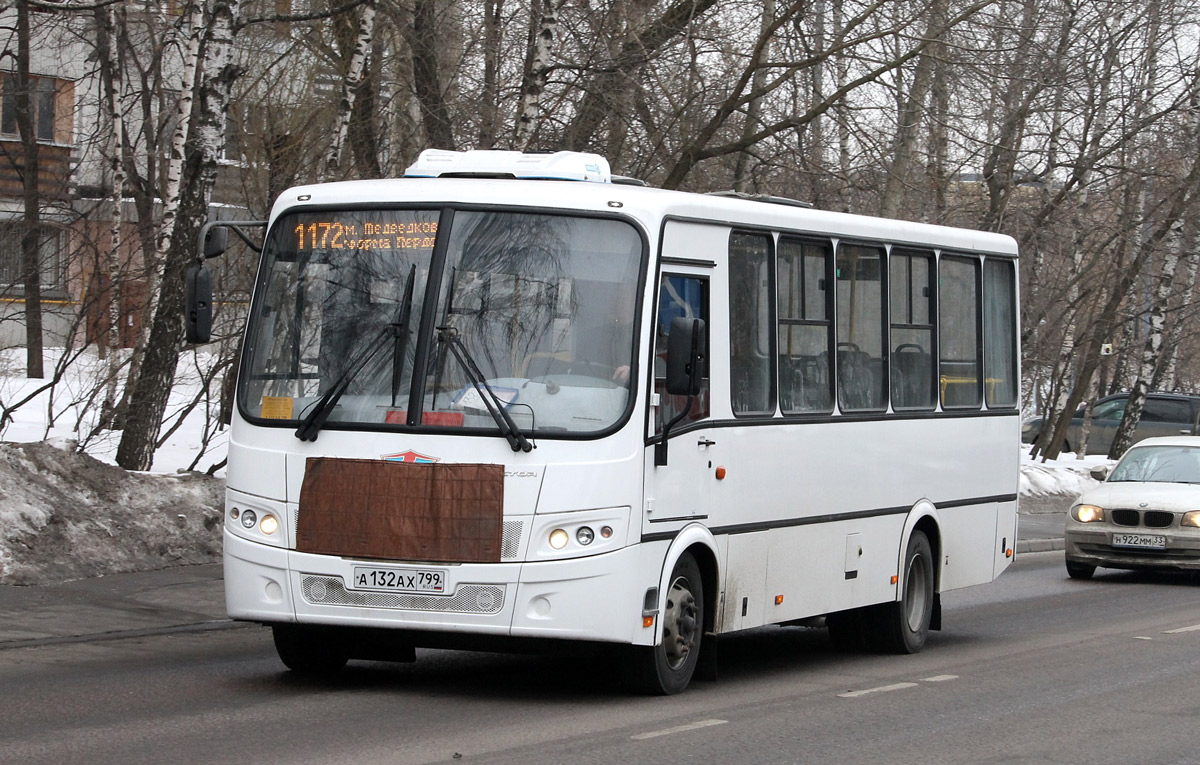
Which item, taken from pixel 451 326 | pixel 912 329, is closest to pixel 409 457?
pixel 451 326

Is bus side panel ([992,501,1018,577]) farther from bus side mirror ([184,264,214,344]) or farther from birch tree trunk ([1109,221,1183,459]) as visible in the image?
birch tree trunk ([1109,221,1183,459])

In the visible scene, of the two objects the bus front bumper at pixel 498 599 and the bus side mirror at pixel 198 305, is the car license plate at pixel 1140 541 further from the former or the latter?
the bus side mirror at pixel 198 305

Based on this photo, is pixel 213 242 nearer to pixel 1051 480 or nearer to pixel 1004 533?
pixel 1004 533

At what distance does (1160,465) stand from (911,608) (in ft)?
28.3

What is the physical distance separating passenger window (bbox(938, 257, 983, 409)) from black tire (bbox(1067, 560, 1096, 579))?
6.40 meters

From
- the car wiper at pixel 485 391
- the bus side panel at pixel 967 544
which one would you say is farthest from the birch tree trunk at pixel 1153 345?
the car wiper at pixel 485 391

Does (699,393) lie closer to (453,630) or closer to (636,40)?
(453,630)

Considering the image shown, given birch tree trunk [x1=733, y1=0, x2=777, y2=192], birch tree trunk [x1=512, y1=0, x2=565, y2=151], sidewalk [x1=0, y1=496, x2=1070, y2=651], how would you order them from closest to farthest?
sidewalk [x1=0, y1=496, x2=1070, y2=651] < birch tree trunk [x1=512, y1=0, x2=565, y2=151] < birch tree trunk [x1=733, y1=0, x2=777, y2=192]

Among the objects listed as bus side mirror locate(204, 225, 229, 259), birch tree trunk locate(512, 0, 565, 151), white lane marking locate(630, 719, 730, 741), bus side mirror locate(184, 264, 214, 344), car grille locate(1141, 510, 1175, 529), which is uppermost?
birch tree trunk locate(512, 0, 565, 151)

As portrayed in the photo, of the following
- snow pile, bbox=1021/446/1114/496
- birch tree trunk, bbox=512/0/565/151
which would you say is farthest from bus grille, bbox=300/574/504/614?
snow pile, bbox=1021/446/1114/496

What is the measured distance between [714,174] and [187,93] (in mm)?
7632

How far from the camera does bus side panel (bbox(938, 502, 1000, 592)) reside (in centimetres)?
1345

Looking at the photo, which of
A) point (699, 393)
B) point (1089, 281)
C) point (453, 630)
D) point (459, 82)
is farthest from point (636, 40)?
point (1089, 281)

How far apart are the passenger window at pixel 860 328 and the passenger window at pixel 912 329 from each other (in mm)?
254
